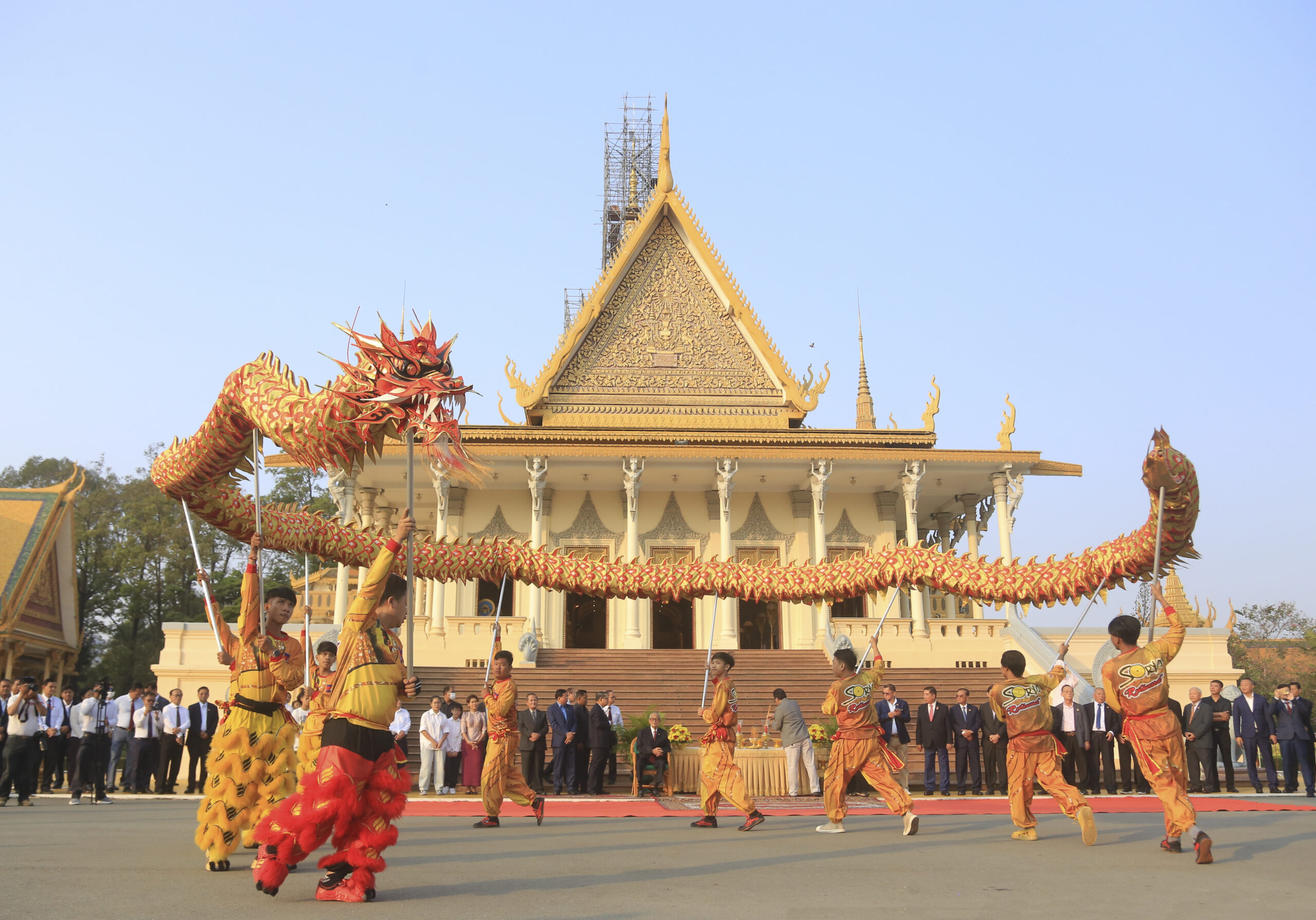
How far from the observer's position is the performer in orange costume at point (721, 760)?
8289 mm

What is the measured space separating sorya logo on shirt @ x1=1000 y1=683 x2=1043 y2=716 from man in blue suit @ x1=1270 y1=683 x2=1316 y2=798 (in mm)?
7644

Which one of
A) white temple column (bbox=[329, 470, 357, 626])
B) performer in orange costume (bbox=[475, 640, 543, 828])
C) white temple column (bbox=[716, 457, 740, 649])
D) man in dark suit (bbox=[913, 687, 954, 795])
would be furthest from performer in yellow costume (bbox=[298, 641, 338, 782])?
white temple column (bbox=[716, 457, 740, 649])

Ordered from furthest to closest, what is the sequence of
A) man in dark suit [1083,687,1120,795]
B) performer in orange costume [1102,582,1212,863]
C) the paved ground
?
1. man in dark suit [1083,687,1120,795]
2. performer in orange costume [1102,582,1212,863]
3. the paved ground

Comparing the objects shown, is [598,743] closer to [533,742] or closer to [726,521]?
[533,742]

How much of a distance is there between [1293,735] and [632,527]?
12.5m

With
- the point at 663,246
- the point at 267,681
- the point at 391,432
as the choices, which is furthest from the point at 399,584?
the point at 663,246

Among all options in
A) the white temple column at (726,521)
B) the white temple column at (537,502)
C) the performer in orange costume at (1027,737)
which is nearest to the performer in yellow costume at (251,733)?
the performer in orange costume at (1027,737)

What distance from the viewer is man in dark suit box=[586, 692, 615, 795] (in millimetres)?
13148

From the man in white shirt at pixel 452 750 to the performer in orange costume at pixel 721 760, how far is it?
17.5 feet

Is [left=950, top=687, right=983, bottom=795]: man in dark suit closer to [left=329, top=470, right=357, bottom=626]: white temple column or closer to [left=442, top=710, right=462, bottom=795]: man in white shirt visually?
[left=442, top=710, right=462, bottom=795]: man in white shirt

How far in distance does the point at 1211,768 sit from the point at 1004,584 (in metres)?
9.94

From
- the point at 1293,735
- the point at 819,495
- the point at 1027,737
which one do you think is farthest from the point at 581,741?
the point at 819,495

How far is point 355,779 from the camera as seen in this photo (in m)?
4.67

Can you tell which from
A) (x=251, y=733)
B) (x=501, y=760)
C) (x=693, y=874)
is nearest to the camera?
(x=693, y=874)
